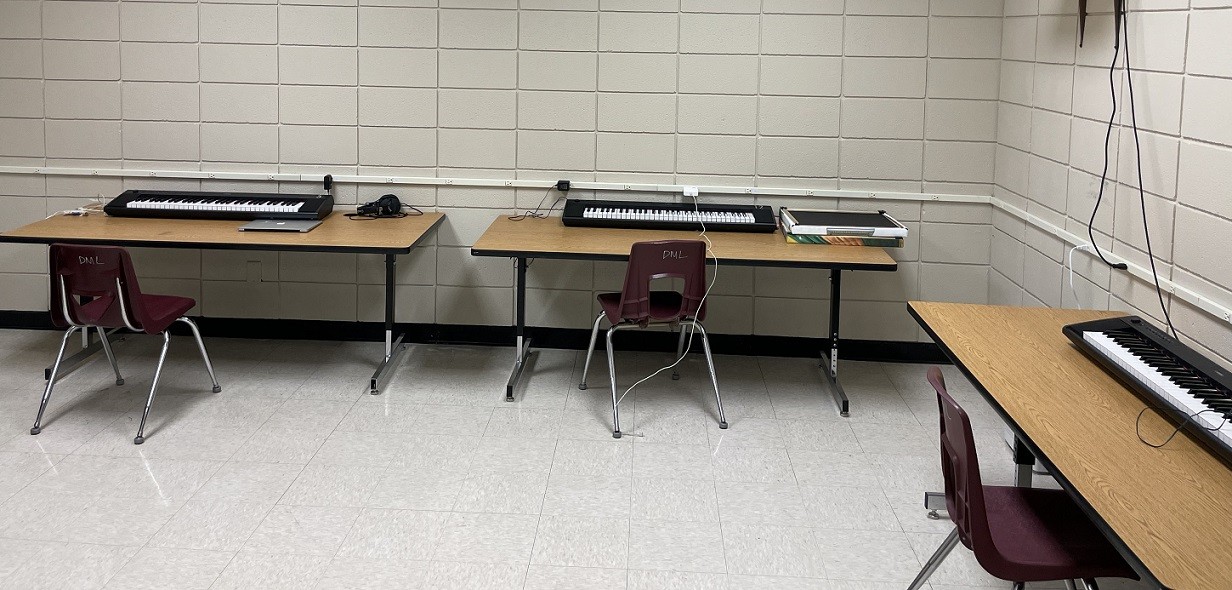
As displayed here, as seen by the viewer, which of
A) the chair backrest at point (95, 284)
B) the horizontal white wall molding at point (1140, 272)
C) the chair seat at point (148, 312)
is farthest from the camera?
the chair seat at point (148, 312)

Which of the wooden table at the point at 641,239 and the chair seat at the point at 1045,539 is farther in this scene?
the wooden table at the point at 641,239

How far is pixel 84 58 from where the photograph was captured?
558 cm

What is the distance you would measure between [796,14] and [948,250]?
1461 millimetres

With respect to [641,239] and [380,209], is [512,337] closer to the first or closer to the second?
[380,209]

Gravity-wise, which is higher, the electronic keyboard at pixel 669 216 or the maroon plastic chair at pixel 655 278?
the electronic keyboard at pixel 669 216

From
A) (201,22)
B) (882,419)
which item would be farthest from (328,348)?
(882,419)

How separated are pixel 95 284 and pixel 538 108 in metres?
2.29

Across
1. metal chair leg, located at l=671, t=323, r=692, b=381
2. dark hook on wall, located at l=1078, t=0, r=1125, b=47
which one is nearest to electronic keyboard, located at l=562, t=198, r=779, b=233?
metal chair leg, located at l=671, t=323, r=692, b=381

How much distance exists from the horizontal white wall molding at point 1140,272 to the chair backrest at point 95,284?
381 centimetres

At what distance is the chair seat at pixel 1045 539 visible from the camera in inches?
97.0

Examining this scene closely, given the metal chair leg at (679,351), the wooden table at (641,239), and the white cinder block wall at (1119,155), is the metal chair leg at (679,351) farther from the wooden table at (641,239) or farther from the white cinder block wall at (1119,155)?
the white cinder block wall at (1119,155)

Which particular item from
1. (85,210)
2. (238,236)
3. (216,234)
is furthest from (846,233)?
(85,210)

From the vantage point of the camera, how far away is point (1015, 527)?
2660mm

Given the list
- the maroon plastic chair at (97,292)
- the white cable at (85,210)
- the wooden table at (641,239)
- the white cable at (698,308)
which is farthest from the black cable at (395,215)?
the white cable at (698,308)
